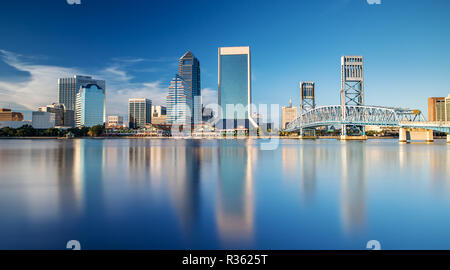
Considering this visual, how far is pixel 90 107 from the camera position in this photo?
13888 cm

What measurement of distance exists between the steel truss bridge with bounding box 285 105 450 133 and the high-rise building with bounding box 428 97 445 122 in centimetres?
972

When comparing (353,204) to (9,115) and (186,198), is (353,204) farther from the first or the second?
(9,115)

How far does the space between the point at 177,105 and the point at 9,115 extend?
2675 inches

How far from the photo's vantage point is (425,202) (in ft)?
21.8

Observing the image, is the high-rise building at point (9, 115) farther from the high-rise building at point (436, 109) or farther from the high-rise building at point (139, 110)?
the high-rise building at point (436, 109)

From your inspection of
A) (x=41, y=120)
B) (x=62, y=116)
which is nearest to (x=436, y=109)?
(x=41, y=120)

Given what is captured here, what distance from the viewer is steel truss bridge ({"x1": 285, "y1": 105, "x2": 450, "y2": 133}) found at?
1614 inches

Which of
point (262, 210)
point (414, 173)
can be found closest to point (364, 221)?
point (262, 210)

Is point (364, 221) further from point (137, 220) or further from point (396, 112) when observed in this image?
point (396, 112)

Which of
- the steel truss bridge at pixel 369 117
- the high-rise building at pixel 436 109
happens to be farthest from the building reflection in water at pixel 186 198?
the high-rise building at pixel 436 109

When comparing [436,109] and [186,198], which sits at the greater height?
[436,109]

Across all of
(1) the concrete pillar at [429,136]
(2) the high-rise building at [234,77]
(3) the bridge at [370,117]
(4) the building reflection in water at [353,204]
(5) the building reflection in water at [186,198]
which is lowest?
(4) the building reflection in water at [353,204]

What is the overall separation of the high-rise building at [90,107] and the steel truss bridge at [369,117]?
10875 cm

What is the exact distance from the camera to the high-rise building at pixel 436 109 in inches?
2109
